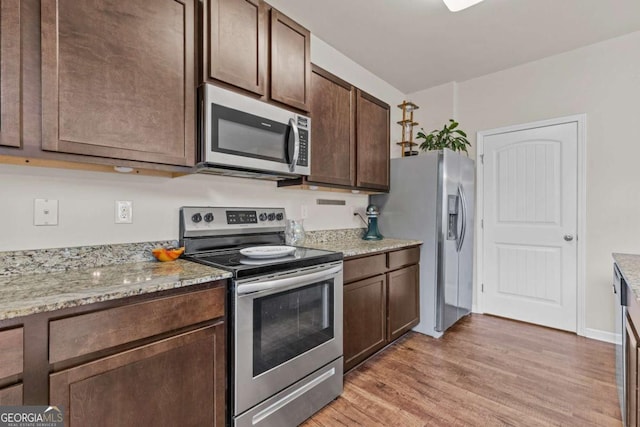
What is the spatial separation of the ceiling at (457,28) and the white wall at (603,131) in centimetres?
17

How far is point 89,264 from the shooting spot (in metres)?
1.49

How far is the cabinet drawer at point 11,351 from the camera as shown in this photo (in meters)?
0.88

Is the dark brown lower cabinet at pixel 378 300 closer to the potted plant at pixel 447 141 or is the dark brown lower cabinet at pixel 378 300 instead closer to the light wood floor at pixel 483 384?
the light wood floor at pixel 483 384

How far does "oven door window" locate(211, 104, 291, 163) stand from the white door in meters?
2.61

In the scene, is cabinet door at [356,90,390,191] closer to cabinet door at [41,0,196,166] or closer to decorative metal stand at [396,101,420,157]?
decorative metal stand at [396,101,420,157]

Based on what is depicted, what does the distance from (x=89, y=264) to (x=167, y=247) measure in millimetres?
371

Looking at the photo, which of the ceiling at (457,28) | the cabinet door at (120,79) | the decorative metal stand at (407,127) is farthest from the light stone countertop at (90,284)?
the decorative metal stand at (407,127)

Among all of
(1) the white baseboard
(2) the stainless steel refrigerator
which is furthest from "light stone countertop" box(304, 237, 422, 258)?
(1) the white baseboard

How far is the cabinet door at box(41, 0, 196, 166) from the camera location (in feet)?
3.88

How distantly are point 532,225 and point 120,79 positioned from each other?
3640 millimetres

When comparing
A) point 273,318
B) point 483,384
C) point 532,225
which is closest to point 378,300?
point 483,384

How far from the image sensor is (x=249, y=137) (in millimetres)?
1739

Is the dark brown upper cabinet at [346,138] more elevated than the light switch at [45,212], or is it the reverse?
the dark brown upper cabinet at [346,138]

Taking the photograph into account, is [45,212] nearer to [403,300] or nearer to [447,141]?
[403,300]
